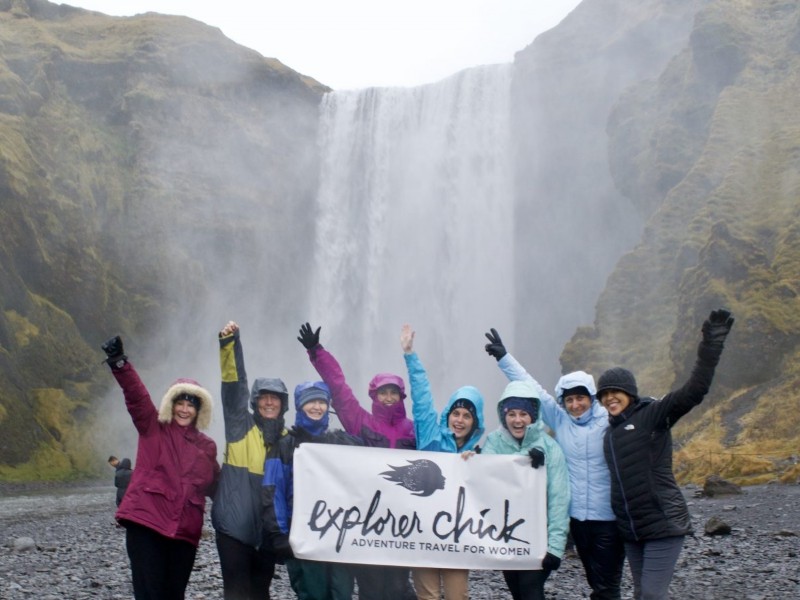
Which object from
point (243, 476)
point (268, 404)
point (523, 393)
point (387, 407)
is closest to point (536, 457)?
point (523, 393)

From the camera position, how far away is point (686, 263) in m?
38.7

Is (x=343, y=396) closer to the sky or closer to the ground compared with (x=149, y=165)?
closer to the ground

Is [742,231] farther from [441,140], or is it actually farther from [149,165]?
[149,165]

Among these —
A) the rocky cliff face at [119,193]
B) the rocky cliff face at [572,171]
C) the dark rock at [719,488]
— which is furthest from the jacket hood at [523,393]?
the rocky cliff face at [572,171]

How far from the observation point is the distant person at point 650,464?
5973 millimetres

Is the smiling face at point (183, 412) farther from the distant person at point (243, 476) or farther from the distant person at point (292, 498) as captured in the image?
the distant person at point (292, 498)

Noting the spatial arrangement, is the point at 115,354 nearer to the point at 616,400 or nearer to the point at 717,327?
the point at 616,400

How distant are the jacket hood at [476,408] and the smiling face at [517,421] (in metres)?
0.25

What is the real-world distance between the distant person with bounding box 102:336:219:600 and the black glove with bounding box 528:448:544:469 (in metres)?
2.73

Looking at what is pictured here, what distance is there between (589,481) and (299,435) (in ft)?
8.29

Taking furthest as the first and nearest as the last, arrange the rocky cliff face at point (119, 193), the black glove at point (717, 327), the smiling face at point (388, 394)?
the rocky cliff face at point (119, 193)
the smiling face at point (388, 394)
the black glove at point (717, 327)

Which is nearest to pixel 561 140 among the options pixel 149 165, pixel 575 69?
pixel 575 69

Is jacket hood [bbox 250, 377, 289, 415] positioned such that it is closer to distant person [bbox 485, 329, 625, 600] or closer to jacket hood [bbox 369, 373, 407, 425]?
jacket hood [bbox 369, 373, 407, 425]

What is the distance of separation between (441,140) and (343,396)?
50809 mm
